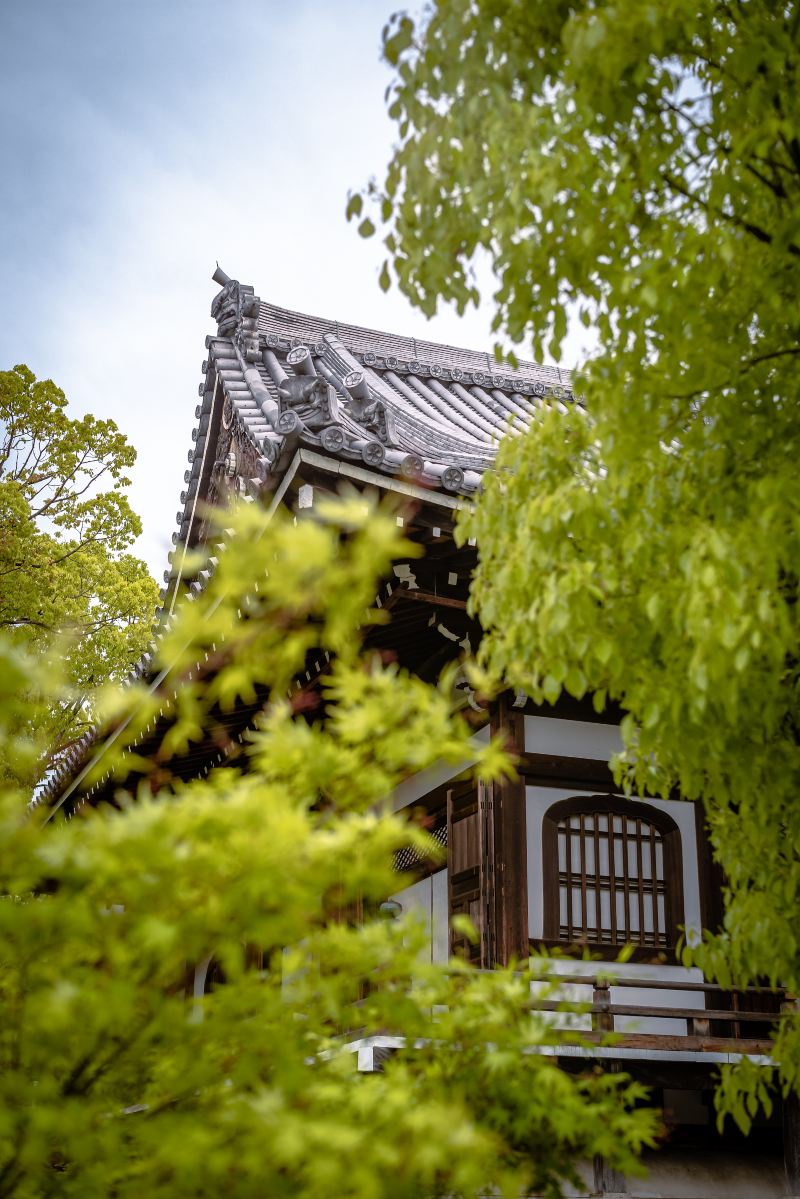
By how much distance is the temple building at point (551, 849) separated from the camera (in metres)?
7.70

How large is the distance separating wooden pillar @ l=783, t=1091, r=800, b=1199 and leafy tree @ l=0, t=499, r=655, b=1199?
17.2ft

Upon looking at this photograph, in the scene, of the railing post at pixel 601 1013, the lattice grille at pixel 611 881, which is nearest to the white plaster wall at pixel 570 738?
the lattice grille at pixel 611 881

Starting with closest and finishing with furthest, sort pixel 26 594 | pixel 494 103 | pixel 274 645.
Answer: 1. pixel 274 645
2. pixel 494 103
3. pixel 26 594

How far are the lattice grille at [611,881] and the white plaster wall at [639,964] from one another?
0.57ft

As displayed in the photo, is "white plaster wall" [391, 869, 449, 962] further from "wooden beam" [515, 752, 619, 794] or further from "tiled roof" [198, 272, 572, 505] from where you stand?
"tiled roof" [198, 272, 572, 505]

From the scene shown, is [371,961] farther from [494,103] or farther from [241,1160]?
[494,103]

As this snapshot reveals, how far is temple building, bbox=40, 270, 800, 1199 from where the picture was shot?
25.2ft

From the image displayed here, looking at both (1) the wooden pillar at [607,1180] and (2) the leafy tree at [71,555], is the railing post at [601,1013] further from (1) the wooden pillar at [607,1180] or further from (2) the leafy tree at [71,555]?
(2) the leafy tree at [71,555]

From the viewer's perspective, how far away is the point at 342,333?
1648cm

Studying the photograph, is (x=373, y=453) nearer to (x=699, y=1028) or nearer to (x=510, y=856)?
(x=510, y=856)

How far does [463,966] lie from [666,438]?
1.96 metres

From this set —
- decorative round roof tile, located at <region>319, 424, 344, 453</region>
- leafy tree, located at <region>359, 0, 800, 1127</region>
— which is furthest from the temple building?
leafy tree, located at <region>359, 0, 800, 1127</region>

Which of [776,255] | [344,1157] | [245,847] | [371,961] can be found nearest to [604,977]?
[371,961]

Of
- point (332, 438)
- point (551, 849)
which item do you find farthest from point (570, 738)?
point (332, 438)
